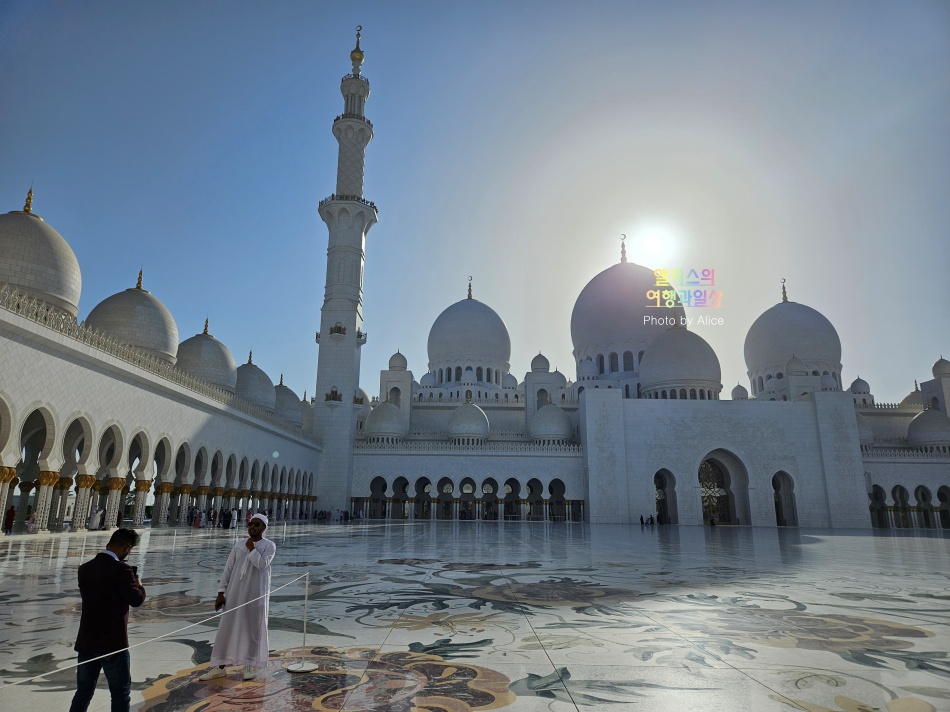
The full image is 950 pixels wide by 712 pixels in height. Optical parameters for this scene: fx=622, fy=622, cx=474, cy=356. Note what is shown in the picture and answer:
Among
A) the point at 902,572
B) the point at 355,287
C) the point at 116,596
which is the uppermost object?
the point at 355,287

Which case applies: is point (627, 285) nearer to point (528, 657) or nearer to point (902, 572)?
point (902, 572)

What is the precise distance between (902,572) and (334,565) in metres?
6.28

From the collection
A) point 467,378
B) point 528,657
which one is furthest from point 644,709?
point 467,378

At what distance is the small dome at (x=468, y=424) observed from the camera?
87.8ft

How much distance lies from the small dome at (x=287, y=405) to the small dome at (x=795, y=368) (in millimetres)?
22744

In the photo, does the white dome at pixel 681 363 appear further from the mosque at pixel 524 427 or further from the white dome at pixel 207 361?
the white dome at pixel 207 361

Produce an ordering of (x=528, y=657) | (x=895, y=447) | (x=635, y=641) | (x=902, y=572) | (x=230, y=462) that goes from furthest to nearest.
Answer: (x=895, y=447) < (x=230, y=462) < (x=902, y=572) < (x=635, y=641) < (x=528, y=657)

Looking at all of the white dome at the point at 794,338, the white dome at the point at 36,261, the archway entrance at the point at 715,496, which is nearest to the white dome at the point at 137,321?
the white dome at the point at 36,261

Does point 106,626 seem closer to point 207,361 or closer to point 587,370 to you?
point 207,361

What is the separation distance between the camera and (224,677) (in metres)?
2.76

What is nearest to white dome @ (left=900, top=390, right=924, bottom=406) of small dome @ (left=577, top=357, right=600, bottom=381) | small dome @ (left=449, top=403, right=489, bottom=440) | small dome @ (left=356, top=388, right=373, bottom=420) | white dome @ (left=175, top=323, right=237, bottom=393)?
small dome @ (left=577, top=357, right=600, bottom=381)

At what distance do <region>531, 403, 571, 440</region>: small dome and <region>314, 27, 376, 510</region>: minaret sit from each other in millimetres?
7910

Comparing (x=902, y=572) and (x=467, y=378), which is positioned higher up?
(x=467, y=378)

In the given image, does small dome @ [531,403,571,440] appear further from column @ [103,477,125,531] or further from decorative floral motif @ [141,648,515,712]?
decorative floral motif @ [141,648,515,712]
